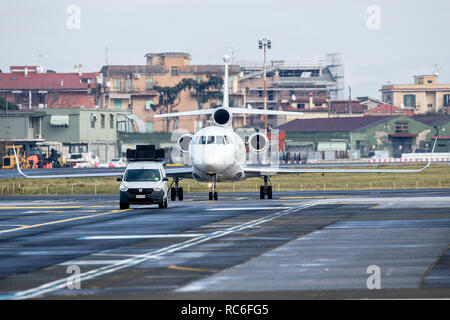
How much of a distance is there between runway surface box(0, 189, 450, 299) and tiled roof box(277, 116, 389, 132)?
112m

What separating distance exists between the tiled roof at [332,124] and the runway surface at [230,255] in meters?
112

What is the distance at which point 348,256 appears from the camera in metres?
19.2

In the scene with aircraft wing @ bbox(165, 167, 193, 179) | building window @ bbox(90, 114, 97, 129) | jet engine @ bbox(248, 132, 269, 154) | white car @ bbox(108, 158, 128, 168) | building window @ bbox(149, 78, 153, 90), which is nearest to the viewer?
aircraft wing @ bbox(165, 167, 193, 179)

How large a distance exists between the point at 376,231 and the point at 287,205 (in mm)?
14207

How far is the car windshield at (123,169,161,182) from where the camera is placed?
39.0 metres

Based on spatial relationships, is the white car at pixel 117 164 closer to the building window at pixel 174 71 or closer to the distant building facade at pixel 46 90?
the building window at pixel 174 71

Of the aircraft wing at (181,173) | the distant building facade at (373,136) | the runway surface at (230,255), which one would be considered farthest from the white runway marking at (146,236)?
the distant building facade at (373,136)

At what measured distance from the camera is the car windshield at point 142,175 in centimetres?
3900

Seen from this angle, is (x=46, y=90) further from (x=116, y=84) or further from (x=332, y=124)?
(x=332, y=124)

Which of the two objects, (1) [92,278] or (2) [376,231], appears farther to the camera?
(2) [376,231]

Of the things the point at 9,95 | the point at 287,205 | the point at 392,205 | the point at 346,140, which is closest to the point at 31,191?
the point at 287,205

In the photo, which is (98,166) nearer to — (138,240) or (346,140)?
(346,140)

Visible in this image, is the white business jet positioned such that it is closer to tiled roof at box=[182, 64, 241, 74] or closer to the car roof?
the car roof

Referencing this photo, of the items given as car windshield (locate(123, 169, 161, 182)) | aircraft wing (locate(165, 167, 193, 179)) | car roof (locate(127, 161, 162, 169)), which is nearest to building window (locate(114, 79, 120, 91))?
aircraft wing (locate(165, 167, 193, 179))
